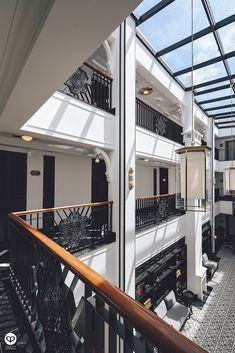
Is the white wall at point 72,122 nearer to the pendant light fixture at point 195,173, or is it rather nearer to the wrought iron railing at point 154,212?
the pendant light fixture at point 195,173

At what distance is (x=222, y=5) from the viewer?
391 cm

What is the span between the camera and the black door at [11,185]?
4.88 metres

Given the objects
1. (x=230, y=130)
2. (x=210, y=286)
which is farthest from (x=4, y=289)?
(x=230, y=130)

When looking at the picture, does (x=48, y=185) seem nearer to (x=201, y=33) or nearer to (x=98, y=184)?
(x=98, y=184)

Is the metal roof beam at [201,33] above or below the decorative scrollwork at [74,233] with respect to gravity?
above

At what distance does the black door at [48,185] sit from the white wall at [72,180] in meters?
0.14

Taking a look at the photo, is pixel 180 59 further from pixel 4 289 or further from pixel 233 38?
pixel 4 289

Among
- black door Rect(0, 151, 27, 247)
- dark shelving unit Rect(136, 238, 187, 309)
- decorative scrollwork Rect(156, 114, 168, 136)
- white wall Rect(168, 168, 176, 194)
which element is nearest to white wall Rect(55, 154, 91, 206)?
black door Rect(0, 151, 27, 247)

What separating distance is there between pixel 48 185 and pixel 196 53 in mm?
5784

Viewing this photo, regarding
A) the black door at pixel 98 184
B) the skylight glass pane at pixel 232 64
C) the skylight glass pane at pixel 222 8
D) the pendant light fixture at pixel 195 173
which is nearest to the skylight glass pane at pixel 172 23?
the skylight glass pane at pixel 222 8

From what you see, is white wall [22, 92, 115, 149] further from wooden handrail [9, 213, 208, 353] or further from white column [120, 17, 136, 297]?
wooden handrail [9, 213, 208, 353]

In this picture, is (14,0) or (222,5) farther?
(222,5)

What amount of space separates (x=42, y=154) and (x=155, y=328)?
5.75 metres

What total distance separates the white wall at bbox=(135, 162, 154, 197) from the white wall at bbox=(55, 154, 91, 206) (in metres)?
3.46
